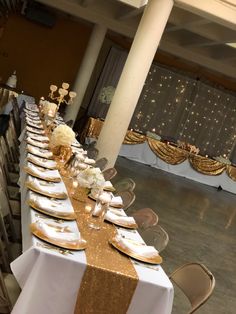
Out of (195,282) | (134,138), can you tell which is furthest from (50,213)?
(134,138)

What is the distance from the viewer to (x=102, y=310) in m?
2.34

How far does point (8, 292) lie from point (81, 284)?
0.40 meters

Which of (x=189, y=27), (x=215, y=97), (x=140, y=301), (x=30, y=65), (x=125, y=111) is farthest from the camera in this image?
(x=215, y=97)

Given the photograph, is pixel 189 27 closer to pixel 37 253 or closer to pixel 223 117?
pixel 223 117

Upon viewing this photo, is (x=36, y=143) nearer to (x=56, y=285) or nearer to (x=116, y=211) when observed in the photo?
(x=116, y=211)

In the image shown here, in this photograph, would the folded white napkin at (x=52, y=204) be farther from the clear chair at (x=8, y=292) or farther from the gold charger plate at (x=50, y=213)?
the clear chair at (x=8, y=292)

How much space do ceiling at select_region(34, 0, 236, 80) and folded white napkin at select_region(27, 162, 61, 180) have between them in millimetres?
3802

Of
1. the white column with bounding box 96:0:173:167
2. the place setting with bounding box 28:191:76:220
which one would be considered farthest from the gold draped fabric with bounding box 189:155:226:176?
the place setting with bounding box 28:191:76:220

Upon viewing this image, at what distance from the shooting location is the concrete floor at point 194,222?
4.92m

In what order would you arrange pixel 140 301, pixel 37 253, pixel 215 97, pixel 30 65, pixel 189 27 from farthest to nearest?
pixel 215 97, pixel 30 65, pixel 189 27, pixel 140 301, pixel 37 253

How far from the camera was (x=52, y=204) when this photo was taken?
302cm

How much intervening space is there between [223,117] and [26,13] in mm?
6656

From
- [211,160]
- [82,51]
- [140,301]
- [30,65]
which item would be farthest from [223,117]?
[140,301]

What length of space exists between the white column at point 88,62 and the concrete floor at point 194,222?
5.71 feet
